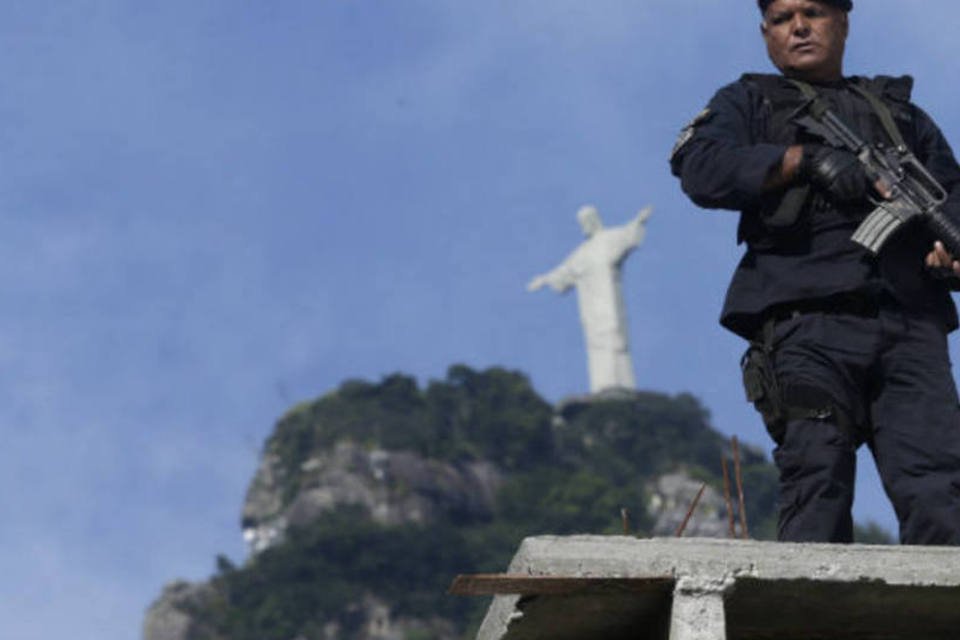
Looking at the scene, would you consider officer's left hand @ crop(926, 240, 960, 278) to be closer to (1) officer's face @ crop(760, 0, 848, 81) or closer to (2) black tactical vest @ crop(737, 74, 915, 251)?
(2) black tactical vest @ crop(737, 74, 915, 251)

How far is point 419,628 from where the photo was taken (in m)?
122

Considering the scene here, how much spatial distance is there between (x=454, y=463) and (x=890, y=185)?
421 ft

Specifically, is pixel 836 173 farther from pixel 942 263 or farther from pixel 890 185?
pixel 942 263

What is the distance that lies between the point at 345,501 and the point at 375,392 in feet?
36.5

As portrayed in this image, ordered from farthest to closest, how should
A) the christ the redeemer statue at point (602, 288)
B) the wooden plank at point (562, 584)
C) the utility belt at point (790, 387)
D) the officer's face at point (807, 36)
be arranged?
the christ the redeemer statue at point (602, 288)
the officer's face at point (807, 36)
the utility belt at point (790, 387)
the wooden plank at point (562, 584)

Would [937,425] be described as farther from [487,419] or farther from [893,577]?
[487,419]

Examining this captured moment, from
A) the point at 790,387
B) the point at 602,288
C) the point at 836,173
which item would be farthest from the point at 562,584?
the point at 602,288

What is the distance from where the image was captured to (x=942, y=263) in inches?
238

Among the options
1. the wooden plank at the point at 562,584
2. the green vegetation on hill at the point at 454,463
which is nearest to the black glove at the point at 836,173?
the wooden plank at the point at 562,584

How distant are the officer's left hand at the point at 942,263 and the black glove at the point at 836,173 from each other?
21 cm

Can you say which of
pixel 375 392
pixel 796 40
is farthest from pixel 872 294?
pixel 375 392

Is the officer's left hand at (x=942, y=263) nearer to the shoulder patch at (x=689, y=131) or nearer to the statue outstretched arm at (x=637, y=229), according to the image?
the shoulder patch at (x=689, y=131)

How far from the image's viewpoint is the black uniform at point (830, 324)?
5.64 meters

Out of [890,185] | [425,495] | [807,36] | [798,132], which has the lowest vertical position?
[890,185]
